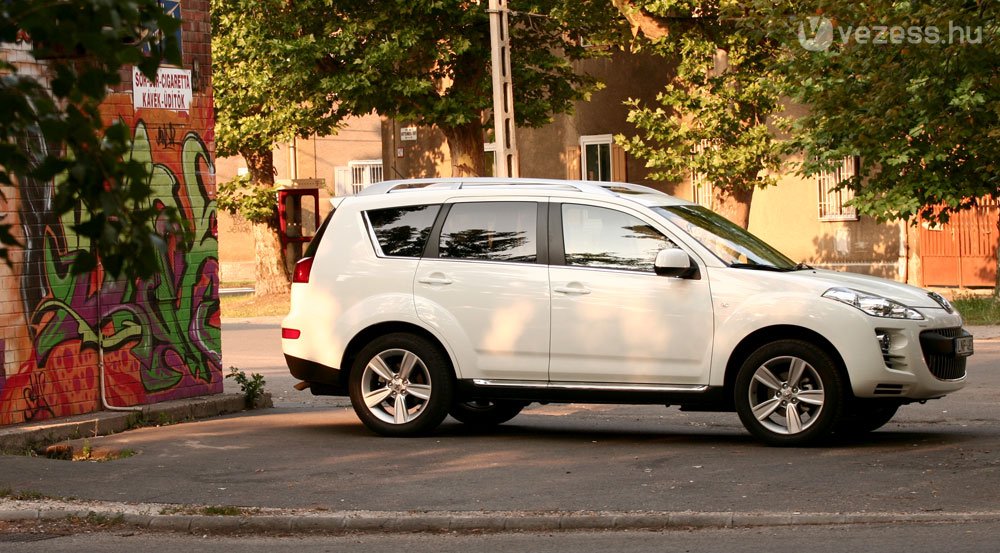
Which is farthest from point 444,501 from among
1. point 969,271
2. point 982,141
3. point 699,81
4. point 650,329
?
point 969,271

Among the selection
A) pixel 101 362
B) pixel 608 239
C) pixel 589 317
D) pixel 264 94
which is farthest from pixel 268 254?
pixel 589 317

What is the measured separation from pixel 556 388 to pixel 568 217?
126cm

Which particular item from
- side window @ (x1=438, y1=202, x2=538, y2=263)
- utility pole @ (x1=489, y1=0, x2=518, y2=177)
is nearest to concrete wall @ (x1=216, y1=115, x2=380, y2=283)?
Result: utility pole @ (x1=489, y1=0, x2=518, y2=177)

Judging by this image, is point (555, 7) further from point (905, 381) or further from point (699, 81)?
point (905, 381)

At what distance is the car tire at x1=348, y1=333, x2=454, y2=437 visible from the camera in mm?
10531

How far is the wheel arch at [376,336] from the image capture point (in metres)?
10.6

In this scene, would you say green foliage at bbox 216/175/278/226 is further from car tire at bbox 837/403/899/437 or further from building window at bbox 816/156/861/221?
car tire at bbox 837/403/899/437

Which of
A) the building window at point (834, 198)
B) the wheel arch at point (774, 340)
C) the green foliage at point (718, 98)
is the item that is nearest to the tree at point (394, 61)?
the green foliage at point (718, 98)

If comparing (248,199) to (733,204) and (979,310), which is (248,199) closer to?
(733,204)

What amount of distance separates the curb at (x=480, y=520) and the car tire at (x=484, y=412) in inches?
156

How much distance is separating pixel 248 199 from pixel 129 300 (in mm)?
20924

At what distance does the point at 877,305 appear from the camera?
31.4ft

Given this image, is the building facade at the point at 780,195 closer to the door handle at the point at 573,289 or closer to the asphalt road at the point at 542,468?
the asphalt road at the point at 542,468

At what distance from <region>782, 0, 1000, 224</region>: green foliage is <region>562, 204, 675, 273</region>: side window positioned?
10.1 feet
